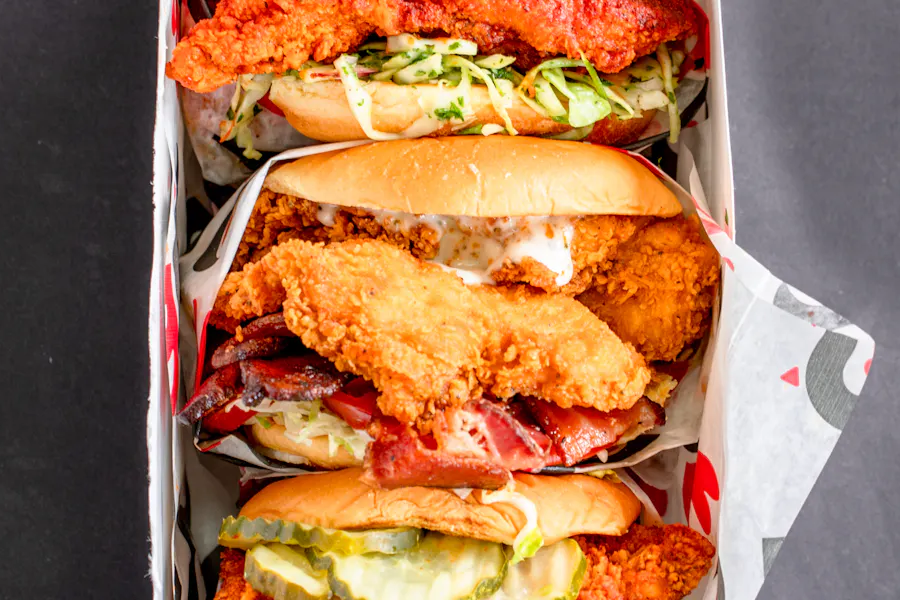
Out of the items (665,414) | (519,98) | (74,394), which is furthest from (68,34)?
(665,414)

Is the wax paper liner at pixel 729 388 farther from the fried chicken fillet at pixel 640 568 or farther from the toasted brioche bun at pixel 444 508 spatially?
the toasted brioche bun at pixel 444 508

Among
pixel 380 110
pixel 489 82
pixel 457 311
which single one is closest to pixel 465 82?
pixel 489 82

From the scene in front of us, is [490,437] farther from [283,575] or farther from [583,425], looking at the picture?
[283,575]

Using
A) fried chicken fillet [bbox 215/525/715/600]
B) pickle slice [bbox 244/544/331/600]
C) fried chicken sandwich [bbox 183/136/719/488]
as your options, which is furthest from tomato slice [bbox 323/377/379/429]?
fried chicken fillet [bbox 215/525/715/600]

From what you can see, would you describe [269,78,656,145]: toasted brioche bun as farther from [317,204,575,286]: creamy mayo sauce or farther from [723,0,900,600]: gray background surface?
[723,0,900,600]: gray background surface

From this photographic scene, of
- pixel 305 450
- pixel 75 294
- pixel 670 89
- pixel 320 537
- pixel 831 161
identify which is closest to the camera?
pixel 320 537

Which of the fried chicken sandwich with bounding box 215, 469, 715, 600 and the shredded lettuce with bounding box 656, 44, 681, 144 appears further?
the shredded lettuce with bounding box 656, 44, 681, 144

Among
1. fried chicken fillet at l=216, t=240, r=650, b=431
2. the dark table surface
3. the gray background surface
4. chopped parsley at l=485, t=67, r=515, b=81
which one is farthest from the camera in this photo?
the gray background surface
